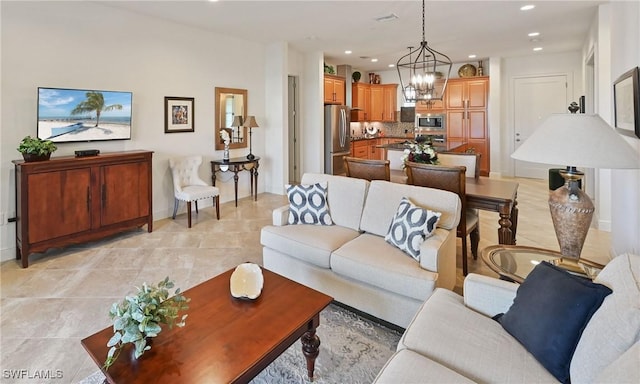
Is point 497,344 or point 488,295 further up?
point 488,295

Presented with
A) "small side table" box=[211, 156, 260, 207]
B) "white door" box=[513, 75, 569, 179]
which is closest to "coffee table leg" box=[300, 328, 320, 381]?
"small side table" box=[211, 156, 260, 207]

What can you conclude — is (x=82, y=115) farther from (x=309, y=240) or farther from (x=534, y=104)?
(x=534, y=104)

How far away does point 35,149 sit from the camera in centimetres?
345

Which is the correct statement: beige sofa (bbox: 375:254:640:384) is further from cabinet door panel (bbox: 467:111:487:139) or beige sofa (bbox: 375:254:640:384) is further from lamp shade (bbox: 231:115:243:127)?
cabinet door panel (bbox: 467:111:487:139)

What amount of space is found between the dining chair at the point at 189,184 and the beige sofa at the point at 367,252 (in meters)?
2.00

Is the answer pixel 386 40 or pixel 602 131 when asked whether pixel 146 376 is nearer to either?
pixel 602 131

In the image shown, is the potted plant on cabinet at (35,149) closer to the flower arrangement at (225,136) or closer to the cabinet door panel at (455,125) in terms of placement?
the flower arrangement at (225,136)

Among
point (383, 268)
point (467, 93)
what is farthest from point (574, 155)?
point (467, 93)

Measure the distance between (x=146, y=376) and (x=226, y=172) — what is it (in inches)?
199

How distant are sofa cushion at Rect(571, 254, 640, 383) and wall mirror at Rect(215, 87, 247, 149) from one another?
219 inches

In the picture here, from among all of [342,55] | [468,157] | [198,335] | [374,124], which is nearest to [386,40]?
[342,55]

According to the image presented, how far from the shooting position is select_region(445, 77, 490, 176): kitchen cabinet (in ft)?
28.7

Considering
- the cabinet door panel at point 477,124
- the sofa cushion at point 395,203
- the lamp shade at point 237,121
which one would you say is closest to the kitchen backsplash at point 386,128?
the cabinet door panel at point 477,124

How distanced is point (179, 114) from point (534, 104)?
25.8 ft
